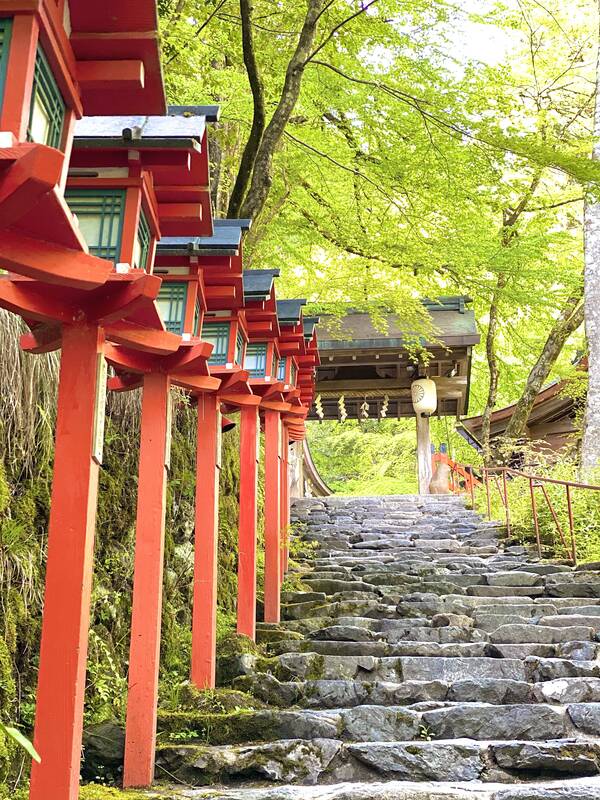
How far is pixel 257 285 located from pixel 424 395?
12.2 metres

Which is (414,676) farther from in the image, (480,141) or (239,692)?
(480,141)

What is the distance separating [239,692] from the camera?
5992mm

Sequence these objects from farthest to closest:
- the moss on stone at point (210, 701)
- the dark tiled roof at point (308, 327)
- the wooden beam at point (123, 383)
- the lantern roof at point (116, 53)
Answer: the dark tiled roof at point (308, 327) → the moss on stone at point (210, 701) → the wooden beam at point (123, 383) → the lantern roof at point (116, 53)

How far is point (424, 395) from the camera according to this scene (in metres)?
18.6

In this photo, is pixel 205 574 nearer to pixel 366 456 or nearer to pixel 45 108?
pixel 45 108

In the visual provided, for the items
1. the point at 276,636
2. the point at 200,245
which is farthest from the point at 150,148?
the point at 276,636

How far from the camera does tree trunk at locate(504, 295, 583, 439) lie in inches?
620

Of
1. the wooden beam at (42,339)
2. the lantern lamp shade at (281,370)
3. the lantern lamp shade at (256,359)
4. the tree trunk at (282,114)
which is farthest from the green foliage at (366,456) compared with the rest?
the wooden beam at (42,339)

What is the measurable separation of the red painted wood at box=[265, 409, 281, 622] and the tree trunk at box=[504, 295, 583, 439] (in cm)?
805

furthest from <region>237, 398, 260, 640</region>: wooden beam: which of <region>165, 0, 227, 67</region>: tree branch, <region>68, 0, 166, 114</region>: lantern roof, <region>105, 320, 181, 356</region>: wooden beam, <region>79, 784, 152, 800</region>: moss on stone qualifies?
<region>68, 0, 166, 114</region>: lantern roof

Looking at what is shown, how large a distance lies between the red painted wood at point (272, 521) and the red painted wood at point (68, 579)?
4.90 metres

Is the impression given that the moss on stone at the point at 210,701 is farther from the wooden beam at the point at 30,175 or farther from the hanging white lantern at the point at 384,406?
the hanging white lantern at the point at 384,406

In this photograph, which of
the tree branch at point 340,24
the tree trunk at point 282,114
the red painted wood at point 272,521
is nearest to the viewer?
the tree trunk at point 282,114

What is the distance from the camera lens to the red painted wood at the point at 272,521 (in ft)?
27.3
